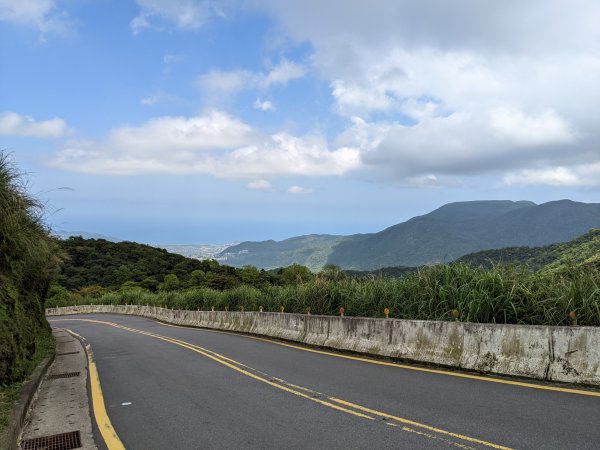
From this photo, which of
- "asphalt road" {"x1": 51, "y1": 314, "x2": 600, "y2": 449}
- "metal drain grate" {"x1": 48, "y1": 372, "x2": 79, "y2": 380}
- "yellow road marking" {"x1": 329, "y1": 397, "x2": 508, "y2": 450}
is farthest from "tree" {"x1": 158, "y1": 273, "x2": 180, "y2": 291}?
"yellow road marking" {"x1": 329, "y1": 397, "x2": 508, "y2": 450}

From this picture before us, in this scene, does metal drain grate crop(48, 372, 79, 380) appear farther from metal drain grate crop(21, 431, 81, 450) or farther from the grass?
metal drain grate crop(21, 431, 81, 450)

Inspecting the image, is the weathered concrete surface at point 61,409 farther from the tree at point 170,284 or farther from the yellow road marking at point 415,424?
the tree at point 170,284

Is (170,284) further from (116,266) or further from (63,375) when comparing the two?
(63,375)

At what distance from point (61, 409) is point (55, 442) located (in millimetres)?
1836

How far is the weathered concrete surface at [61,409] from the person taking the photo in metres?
6.16

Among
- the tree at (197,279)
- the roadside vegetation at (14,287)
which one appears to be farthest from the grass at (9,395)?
the tree at (197,279)

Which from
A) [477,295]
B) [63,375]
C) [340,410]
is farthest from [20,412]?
[477,295]

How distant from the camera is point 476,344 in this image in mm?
8234

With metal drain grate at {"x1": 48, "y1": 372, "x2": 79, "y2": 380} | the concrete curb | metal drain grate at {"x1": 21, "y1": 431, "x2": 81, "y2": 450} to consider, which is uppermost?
the concrete curb

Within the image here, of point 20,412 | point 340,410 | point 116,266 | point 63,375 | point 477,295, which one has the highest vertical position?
point 116,266

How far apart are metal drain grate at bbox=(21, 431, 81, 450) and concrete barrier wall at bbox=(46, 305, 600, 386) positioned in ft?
20.1

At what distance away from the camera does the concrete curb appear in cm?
517

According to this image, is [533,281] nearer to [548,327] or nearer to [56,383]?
[548,327]

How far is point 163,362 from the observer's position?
38.6ft
